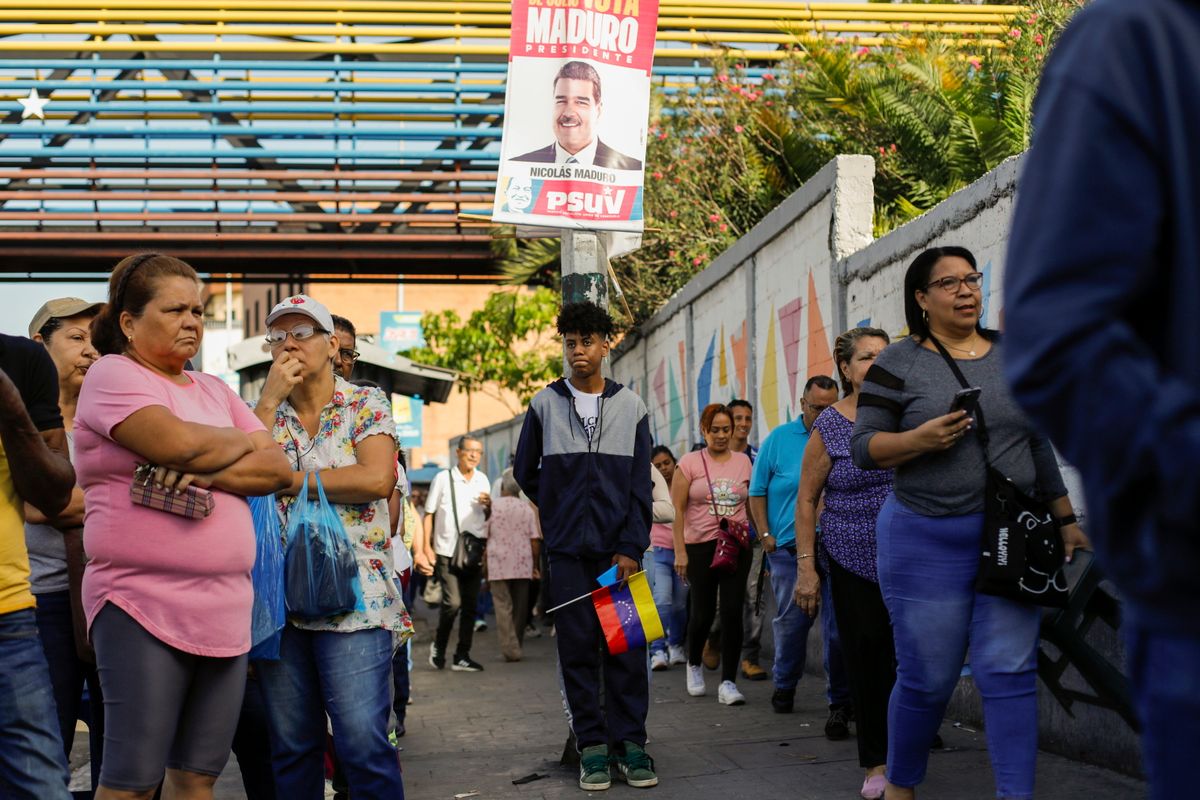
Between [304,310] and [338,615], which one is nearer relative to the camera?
[338,615]

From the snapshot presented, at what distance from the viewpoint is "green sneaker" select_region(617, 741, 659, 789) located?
20.5 feet

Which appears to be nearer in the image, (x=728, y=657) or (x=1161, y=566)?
(x=1161, y=566)

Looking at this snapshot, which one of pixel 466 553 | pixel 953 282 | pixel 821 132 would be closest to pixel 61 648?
pixel 953 282

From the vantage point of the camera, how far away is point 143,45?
23.0 meters

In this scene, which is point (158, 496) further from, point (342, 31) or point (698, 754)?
point (342, 31)

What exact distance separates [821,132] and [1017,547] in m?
12.8

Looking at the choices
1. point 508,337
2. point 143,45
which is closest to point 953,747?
point 143,45

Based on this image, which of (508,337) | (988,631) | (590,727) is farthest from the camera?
(508,337)

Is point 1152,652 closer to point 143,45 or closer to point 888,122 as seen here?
point 888,122

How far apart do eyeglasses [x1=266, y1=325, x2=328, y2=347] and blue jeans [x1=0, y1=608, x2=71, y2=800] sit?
4.07 feet

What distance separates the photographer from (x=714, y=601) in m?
9.65

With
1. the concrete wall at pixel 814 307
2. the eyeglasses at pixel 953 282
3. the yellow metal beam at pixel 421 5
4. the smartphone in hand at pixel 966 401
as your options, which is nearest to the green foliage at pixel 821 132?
the concrete wall at pixel 814 307

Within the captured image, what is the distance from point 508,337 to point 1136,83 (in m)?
34.1

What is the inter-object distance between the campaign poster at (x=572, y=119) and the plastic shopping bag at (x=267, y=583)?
4.45 metres
